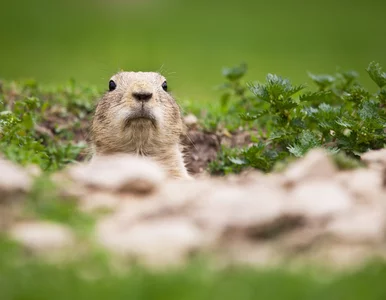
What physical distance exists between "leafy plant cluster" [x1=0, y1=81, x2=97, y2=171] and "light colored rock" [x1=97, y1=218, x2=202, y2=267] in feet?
9.69

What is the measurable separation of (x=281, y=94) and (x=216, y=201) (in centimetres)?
275

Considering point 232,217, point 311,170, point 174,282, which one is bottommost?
point 174,282

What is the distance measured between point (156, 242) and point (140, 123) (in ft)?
10.4

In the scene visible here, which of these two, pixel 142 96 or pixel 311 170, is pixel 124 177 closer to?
pixel 311 170

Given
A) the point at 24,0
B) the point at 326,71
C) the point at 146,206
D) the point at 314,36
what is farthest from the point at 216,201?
the point at 24,0

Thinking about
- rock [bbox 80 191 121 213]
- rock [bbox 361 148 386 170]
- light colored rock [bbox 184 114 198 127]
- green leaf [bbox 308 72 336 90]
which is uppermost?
light colored rock [bbox 184 114 198 127]

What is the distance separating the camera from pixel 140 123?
23.8ft

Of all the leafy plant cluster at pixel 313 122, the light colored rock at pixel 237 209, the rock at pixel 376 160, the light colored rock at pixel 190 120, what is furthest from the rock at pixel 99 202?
the light colored rock at pixel 190 120

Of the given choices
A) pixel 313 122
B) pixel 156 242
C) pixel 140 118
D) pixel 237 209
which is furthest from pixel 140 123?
pixel 156 242

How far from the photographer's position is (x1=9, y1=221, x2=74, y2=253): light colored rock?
4.14 m

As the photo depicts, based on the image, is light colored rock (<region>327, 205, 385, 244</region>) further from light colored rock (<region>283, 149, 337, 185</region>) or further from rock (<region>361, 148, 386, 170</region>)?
rock (<region>361, 148, 386, 170</region>)

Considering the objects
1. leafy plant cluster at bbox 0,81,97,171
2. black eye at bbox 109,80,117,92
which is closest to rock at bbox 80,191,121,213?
leafy plant cluster at bbox 0,81,97,171

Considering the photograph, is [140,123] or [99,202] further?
[140,123]

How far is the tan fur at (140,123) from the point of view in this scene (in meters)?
7.10
